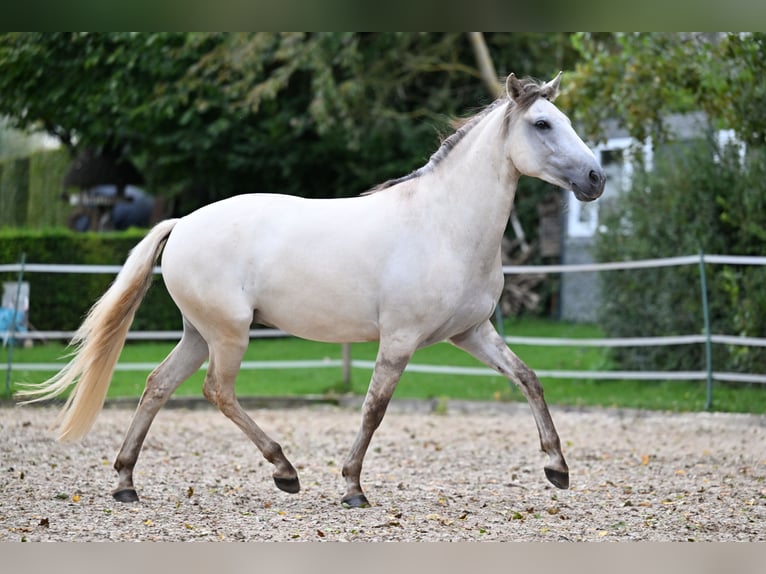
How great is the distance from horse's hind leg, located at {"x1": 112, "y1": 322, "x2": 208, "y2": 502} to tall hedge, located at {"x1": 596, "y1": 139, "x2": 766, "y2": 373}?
5.83m

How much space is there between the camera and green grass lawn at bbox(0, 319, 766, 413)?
402 inches

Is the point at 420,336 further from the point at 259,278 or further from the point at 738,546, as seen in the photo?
the point at 738,546

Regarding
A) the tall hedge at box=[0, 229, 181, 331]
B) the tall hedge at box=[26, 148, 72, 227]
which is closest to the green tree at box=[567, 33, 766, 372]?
the tall hedge at box=[0, 229, 181, 331]

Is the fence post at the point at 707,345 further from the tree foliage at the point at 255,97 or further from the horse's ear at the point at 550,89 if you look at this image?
the tree foliage at the point at 255,97

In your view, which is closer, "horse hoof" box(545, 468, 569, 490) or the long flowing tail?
"horse hoof" box(545, 468, 569, 490)

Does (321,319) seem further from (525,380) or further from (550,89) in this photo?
(550,89)

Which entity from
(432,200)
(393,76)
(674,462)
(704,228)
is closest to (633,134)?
(704,228)

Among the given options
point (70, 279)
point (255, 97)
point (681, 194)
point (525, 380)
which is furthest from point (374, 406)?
point (255, 97)

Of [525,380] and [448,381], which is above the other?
[525,380]

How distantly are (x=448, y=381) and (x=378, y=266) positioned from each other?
7058 mm

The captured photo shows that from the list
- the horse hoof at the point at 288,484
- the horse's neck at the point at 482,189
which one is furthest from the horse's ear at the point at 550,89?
the horse hoof at the point at 288,484

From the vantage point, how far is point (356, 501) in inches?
212

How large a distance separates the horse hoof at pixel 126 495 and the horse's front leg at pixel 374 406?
113 cm

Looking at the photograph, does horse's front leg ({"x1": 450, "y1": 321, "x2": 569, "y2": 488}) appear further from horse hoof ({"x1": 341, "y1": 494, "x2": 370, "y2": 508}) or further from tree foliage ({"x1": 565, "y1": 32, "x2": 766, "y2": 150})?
tree foliage ({"x1": 565, "y1": 32, "x2": 766, "y2": 150})
